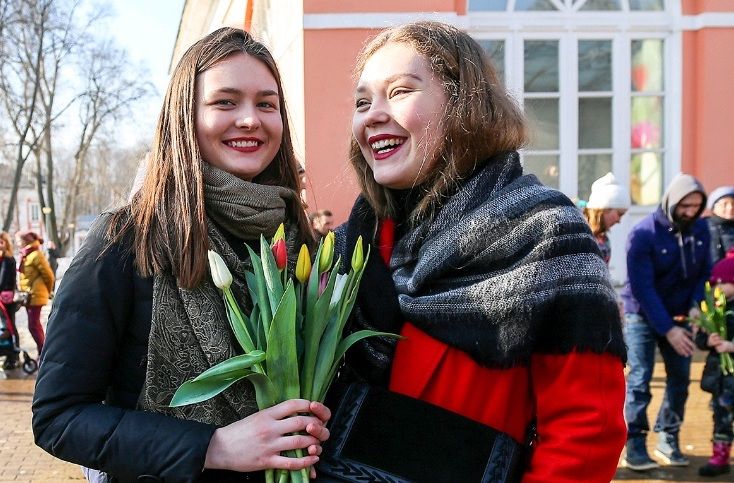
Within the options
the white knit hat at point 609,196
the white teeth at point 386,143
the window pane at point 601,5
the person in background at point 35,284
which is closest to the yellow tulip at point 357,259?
the white teeth at point 386,143

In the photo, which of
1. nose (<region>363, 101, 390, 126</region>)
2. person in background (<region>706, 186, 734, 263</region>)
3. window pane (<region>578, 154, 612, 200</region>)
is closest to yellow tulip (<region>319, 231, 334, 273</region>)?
nose (<region>363, 101, 390, 126</region>)

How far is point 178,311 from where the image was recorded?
1674mm

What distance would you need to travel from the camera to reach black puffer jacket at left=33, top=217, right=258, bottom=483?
1581 mm

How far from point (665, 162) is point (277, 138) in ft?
25.0

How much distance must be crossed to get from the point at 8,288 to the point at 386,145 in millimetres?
8333

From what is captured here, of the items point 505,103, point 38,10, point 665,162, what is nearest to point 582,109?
point 665,162

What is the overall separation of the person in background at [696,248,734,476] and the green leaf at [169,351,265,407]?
4168 mm

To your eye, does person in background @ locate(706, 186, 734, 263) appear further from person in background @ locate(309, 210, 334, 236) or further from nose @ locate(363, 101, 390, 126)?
nose @ locate(363, 101, 390, 126)

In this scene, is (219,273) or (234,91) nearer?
(219,273)

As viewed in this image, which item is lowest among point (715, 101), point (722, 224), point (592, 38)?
point (722, 224)

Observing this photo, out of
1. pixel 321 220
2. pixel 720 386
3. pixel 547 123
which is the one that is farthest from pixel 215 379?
pixel 547 123

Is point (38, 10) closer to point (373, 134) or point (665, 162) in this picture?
point (665, 162)

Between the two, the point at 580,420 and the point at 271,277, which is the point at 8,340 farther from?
the point at 580,420

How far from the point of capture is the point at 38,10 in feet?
94.3
